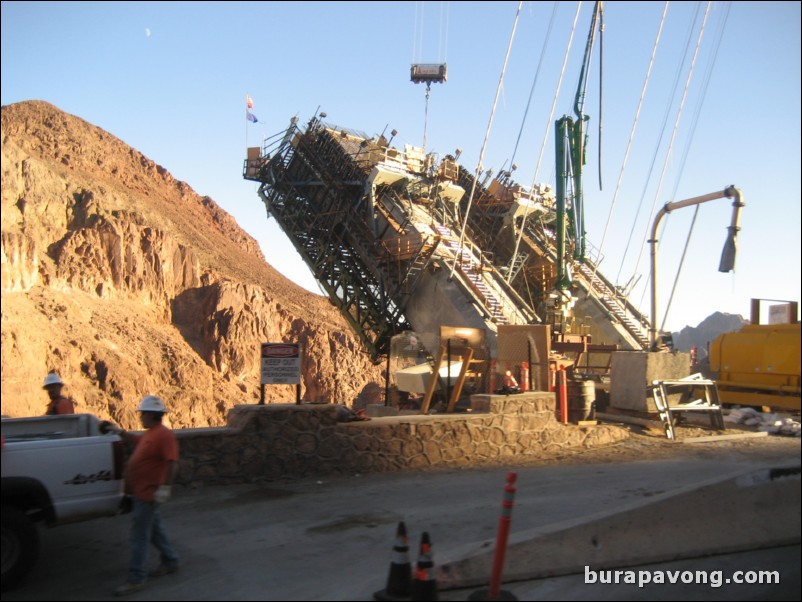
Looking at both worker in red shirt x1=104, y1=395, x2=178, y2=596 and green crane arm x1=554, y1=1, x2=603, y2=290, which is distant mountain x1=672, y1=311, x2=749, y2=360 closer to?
green crane arm x1=554, y1=1, x2=603, y2=290

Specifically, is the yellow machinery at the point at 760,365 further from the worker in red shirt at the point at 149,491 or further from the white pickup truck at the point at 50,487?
the white pickup truck at the point at 50,487

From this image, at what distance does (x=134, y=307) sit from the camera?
65000 mm

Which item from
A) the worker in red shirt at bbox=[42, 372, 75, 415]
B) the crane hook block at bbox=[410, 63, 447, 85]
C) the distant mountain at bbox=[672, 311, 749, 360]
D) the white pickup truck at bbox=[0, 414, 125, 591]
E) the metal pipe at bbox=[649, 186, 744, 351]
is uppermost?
the crane hook block at bbox=[410, 63, 447, 85]

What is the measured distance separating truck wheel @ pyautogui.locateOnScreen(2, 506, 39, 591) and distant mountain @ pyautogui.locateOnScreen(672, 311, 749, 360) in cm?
1121

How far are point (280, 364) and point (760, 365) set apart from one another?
22.3 ft

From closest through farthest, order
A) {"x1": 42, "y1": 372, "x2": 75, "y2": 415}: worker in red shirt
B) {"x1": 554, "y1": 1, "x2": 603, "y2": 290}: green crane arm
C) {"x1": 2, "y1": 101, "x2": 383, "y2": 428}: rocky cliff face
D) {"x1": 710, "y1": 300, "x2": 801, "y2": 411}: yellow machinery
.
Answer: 1. {"x1": 710, "y1": 300, "x2": 801, "y2": 411}: yellow machinery
2. {"x1": 42, "y1": 372, "x2": 75, "y2": 415}: worker in red shirt
3. {"x1": 554, "y1": 1, "x2": 603, "y2": 290}: green crane arm
4. {"x1": 2, "y1": 101, "x2": 383, "y2": 428}: rocky cliff face

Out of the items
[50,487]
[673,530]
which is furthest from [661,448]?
[50,487]

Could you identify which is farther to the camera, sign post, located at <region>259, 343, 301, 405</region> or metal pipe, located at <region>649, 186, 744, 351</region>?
sign post, located at <region>259, 343, 301, 405</region>

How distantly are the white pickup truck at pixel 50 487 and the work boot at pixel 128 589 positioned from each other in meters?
0.79

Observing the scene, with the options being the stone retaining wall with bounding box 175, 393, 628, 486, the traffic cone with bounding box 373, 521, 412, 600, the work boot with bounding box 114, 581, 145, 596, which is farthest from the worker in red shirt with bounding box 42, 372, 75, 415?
the traffic cone with bounding box 373, 521, 412, 600

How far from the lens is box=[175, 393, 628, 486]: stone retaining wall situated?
31.9ft

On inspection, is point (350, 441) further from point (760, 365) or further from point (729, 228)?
point (729, 228)

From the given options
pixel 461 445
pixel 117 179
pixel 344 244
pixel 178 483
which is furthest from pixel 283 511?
pixel 117 179

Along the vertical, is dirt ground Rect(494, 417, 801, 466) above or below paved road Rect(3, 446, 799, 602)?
above
